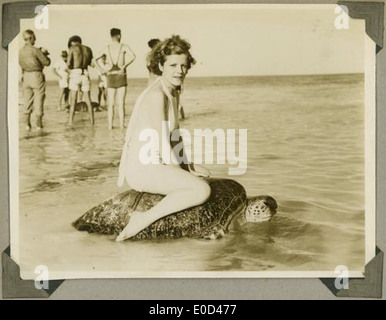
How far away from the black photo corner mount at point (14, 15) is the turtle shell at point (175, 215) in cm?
60

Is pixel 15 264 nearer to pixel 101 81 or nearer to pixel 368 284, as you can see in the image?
pixel 101 81

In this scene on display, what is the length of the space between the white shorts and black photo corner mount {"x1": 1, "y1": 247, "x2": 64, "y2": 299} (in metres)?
0.54

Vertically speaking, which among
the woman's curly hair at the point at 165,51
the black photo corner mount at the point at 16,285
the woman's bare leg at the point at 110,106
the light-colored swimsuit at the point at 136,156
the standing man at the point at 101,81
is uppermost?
the woman's curly hair at the point at 165,51

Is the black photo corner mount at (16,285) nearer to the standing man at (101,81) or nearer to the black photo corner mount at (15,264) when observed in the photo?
the black photo corner mount at (15,264)

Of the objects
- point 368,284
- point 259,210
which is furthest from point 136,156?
point 368,284

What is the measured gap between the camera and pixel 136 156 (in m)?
1.64

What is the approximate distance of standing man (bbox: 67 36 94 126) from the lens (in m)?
1.67

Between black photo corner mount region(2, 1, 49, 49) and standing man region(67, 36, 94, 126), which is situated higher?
black photo corner mount region(2, 1, 49, 49)

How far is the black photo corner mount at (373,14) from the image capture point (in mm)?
1662

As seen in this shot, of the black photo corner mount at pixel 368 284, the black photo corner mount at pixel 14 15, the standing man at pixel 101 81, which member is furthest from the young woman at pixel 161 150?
the black photo corner mount at pixel 368 284

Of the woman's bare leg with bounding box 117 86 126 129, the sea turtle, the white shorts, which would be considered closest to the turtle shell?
the sea turtle

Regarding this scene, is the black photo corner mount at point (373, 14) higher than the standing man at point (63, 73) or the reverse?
higher

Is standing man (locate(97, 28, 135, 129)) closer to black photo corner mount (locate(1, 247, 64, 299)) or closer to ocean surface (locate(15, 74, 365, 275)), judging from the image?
ocean surface (locate(15, 74, 365, 275))

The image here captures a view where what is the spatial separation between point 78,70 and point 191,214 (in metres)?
A: 0.57
